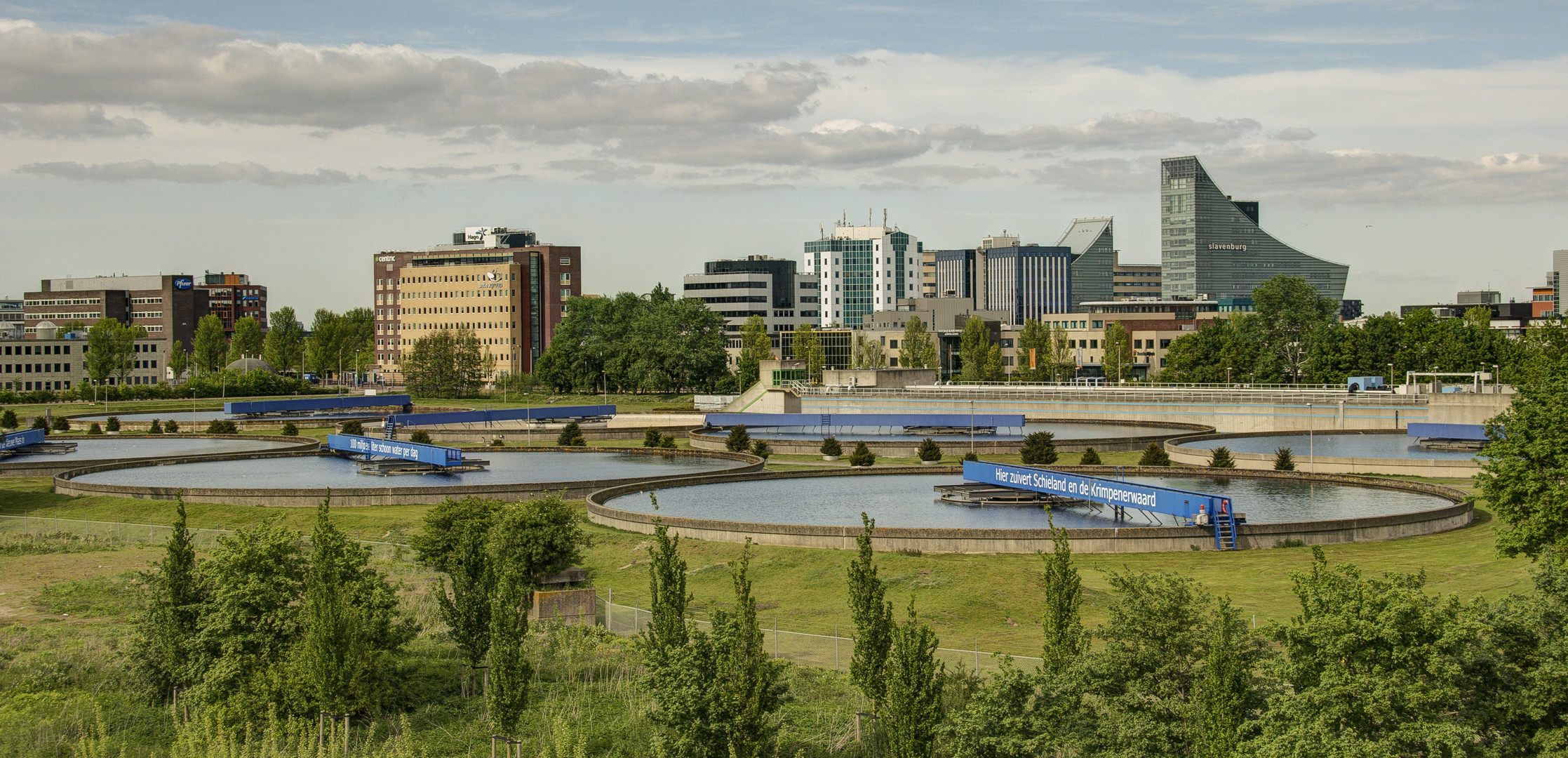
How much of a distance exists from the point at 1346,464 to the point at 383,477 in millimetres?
42337

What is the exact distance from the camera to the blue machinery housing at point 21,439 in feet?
214

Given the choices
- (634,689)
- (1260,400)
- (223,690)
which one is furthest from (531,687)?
(1260,400)

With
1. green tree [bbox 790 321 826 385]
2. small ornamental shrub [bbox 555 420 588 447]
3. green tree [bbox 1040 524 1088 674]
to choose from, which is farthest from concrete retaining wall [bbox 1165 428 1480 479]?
green tree [bbox 790 321 826 385]

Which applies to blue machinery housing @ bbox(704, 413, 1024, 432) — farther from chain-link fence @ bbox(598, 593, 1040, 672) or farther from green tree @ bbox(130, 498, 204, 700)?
green tree @ bbox(130, 498, 204, 700)

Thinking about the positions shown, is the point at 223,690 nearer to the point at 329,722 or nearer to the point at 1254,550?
the point at 329,722

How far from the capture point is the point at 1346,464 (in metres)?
53.8

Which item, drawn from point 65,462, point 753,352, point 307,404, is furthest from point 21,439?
point 753,352

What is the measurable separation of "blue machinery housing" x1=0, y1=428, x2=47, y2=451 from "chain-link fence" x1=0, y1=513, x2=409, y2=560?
25656 millimetres

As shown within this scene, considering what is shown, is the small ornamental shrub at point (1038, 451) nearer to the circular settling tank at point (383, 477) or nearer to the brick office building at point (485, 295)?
the circular settling tank at point (383, 477)

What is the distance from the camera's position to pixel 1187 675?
695 inches

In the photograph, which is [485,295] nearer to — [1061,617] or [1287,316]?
[1287,316]

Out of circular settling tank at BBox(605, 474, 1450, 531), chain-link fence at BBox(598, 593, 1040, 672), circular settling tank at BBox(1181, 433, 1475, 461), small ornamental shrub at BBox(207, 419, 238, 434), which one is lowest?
chain-link fence at BBox(598, 593, 1040, 672)

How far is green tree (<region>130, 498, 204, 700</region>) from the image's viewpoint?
23438 mm

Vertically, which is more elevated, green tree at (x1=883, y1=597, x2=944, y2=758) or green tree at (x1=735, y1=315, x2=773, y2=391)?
green tree at (x1=735, y1=315, x2=773, y2=391)
